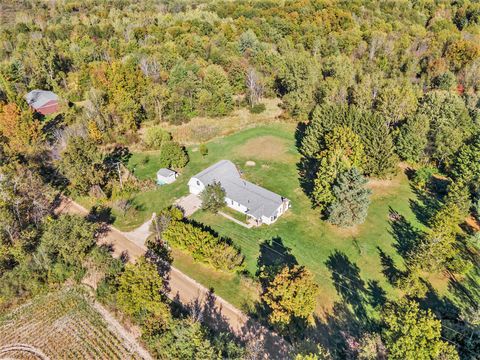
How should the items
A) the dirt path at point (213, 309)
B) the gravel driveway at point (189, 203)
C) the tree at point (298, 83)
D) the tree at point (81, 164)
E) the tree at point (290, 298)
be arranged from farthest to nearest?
the tree at point (298, 83)
the gravel driveway at point (189, 203)
the tree at point (81, 164)
the dirt path at point (213, 309)
the tree at point (290, 298)

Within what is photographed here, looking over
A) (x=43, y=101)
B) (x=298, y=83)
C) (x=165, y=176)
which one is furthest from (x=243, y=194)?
(x=43, y=101)

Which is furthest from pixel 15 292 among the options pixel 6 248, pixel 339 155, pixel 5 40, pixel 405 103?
pixel 5 40

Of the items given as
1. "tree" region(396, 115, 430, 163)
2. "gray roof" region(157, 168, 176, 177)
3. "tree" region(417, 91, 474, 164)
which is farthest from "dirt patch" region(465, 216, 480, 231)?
"gray roof" region(157, 168, 176, 177)

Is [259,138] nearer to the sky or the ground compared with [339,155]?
nearer to the ground

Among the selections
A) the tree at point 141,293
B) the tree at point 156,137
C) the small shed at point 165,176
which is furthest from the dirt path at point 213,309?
the tree at point 156,137

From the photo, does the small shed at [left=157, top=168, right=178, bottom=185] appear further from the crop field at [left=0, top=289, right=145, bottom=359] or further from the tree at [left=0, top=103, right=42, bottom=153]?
the tree at [left=0, top=103, right=42, bottom=153]

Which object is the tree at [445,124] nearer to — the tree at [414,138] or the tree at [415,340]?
the tree at [414,138]

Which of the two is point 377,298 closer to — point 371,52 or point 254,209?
point 254,209
